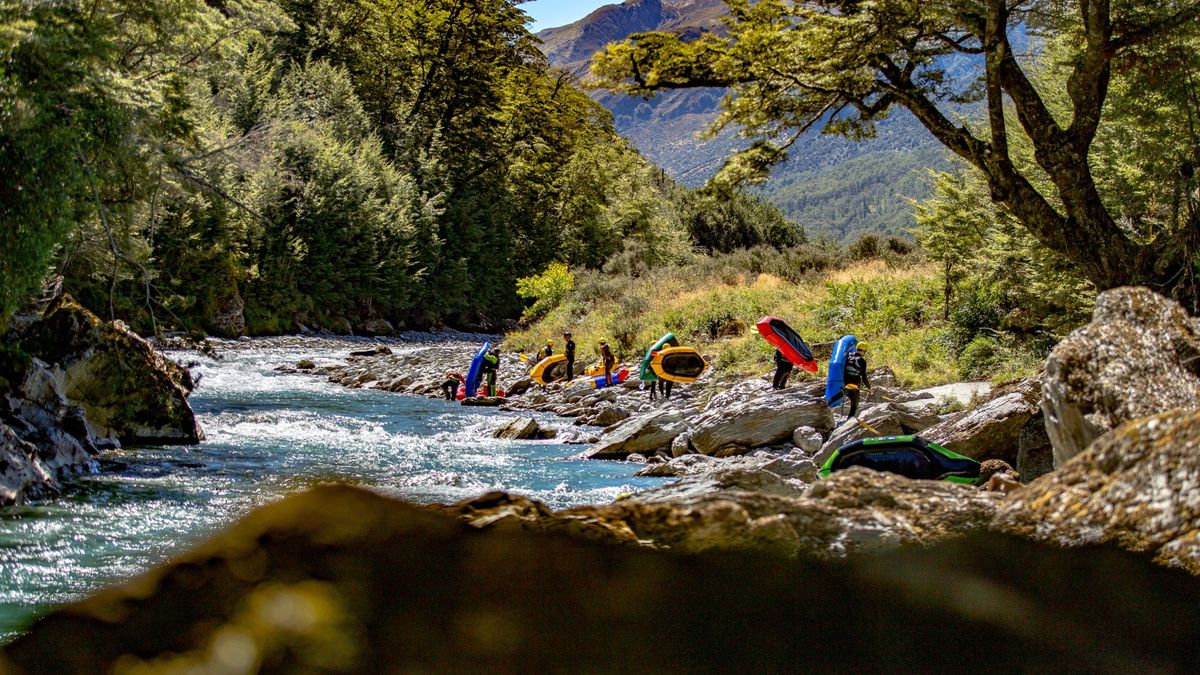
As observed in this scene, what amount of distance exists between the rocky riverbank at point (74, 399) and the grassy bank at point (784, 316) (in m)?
9.47

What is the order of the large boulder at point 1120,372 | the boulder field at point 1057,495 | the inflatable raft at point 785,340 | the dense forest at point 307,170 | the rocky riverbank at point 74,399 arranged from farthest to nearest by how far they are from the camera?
the inflatable raft at point 785,340, the dense forest at point 307,170, the rocky riverbank at point 74,399, the large boulder at point 1120,372, the boulder field at point 1057,495

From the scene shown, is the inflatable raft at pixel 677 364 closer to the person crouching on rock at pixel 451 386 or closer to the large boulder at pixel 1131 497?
the person crouching on rock at pixel 451 386

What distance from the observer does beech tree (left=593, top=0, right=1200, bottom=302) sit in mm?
8844

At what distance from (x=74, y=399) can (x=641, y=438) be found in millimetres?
7063

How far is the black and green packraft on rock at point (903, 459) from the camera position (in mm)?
3777

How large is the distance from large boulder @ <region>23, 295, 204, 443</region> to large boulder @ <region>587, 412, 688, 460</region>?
547cm

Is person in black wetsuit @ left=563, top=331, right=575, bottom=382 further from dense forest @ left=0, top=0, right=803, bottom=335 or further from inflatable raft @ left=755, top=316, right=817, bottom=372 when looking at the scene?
inflatable raft @ left=755, top=316, right=817, bottom=372

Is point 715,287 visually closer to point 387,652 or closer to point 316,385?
point 316,385

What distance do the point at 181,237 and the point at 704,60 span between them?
21.3 m

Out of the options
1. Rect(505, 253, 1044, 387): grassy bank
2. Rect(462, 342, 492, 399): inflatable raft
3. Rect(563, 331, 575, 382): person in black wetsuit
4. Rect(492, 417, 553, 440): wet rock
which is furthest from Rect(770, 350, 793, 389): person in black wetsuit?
Rect(462, 342, 492, 399): inflatable raft

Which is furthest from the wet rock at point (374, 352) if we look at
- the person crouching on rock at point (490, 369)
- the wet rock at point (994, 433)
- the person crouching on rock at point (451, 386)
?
the wet rock at point (994, 433)

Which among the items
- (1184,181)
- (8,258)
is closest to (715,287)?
(1184,181)

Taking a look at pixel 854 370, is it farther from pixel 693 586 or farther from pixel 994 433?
pixel 693 586

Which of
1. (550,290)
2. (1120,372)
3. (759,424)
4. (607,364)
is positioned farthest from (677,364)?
(550,290)
